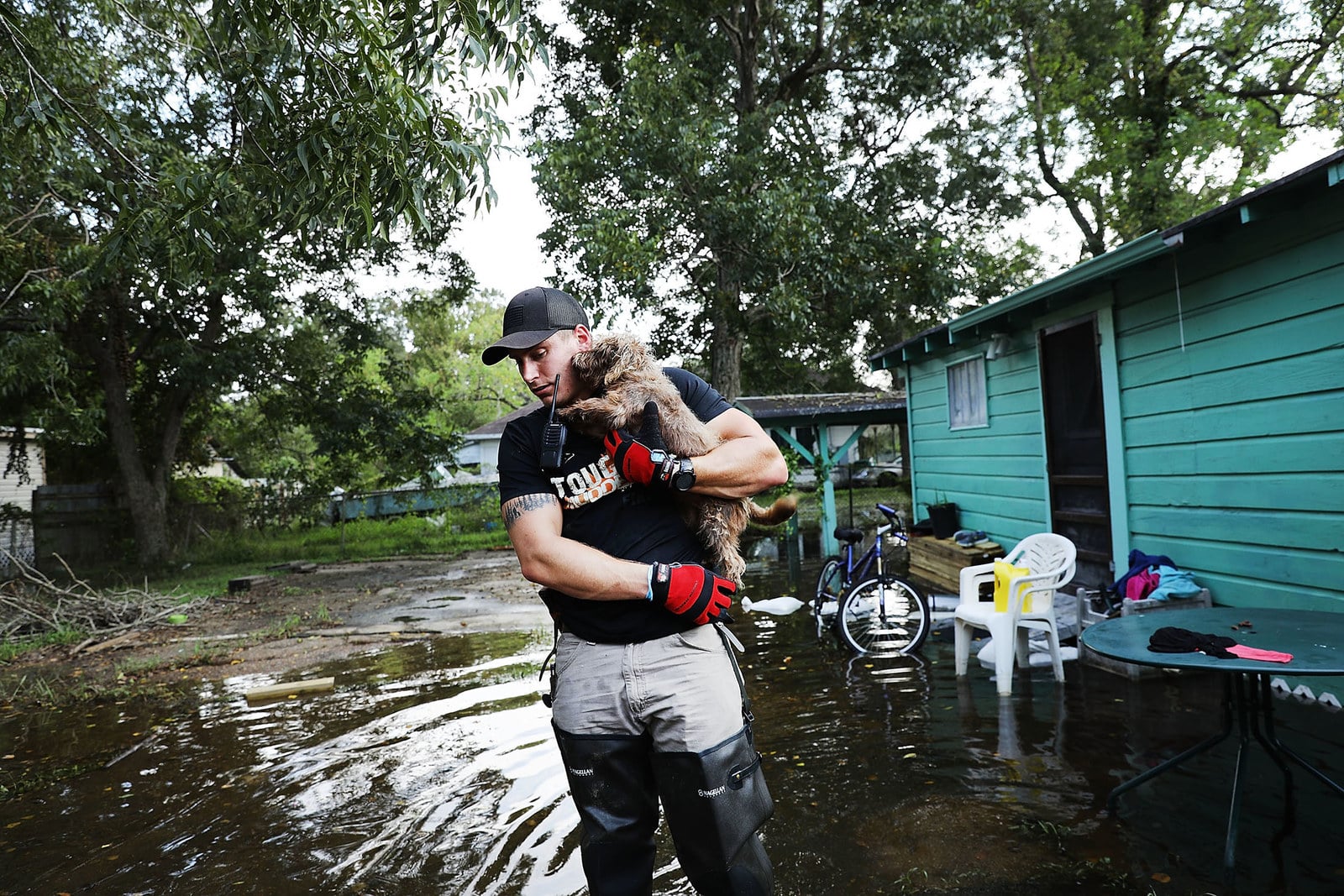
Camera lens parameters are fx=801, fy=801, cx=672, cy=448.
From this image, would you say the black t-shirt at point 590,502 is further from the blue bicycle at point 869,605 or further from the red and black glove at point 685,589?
the blue bicycle at point 869,605

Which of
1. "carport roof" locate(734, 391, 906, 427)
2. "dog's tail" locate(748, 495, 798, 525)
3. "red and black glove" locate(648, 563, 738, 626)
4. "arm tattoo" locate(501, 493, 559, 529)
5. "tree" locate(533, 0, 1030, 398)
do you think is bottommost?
"red and black glove" locate(648, 563, 738, 626)

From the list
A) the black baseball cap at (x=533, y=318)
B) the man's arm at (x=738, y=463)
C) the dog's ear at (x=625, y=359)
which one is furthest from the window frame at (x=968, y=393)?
the black baseball cap at (x=533, y=318)

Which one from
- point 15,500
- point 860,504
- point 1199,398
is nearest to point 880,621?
point 1199,398

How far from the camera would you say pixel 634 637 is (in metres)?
1.97

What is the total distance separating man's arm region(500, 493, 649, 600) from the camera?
6.23ft

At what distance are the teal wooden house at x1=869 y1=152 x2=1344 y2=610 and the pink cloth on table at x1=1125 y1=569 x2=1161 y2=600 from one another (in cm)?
28

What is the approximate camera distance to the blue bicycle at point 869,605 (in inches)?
261

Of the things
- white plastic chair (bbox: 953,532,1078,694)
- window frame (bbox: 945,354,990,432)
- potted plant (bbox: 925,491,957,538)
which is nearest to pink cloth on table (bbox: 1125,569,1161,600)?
white plastic chair (bbox: 953,532,1078,694)

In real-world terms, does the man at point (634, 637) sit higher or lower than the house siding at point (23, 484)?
lower

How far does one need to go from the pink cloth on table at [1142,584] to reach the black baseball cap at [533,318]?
528 centimetres

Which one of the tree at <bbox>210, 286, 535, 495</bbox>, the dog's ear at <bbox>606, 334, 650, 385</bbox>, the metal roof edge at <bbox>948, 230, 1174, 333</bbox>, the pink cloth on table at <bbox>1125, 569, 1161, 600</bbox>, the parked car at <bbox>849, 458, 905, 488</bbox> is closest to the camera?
the dog's ear at <bbox>606, 334, 650, 385</bbox>

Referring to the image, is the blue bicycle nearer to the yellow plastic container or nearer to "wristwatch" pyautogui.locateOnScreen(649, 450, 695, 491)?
the yellow plastic container

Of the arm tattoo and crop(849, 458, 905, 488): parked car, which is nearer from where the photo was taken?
the arm tattoo

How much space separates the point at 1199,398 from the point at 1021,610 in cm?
200
